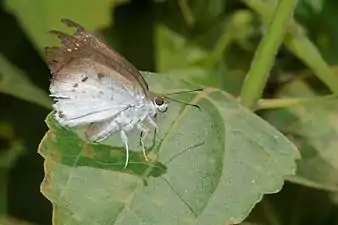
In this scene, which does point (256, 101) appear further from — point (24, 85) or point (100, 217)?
point (24, 85)

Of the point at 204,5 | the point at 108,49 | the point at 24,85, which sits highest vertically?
the point at 108,49

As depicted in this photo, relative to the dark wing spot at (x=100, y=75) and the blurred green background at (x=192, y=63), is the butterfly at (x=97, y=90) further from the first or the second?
the blurred green background at (x=192, y=63)

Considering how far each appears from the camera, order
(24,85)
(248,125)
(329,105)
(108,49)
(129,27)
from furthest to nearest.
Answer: (129,27), (24,85), (329,105), (248,125), (108,49)

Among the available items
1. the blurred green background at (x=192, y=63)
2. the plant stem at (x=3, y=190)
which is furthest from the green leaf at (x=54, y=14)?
the plant stem at (x=3, y=190)

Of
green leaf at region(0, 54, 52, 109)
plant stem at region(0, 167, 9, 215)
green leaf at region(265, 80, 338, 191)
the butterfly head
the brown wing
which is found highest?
the brown wing

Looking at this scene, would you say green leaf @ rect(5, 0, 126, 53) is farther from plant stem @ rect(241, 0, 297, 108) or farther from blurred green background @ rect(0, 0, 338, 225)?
plant stem @ rect(241, 0, 297, 108)

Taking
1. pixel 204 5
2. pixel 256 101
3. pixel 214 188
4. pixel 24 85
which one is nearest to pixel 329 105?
pixel 256 101

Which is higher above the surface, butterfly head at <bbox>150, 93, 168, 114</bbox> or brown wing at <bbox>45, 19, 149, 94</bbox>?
brown wing at <bbox>45, 19, 149, 94</bbox>

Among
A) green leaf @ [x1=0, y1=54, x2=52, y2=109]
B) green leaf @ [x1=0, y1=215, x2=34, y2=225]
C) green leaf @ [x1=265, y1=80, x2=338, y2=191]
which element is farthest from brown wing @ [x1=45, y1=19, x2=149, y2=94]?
green leaf @ [x1=0, y1=215, x2=34, y2=225]
